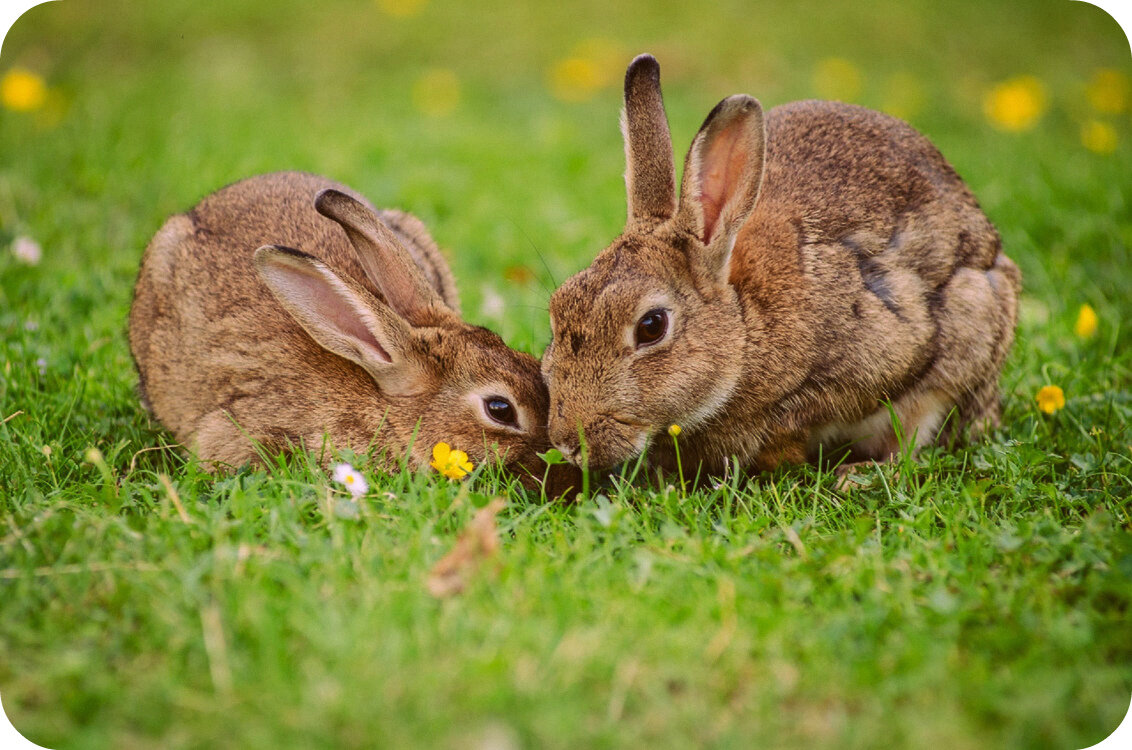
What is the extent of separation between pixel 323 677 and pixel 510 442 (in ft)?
6.20

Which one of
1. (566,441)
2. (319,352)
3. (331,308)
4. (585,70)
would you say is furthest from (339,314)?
(585,70)

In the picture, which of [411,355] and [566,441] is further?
[411,355]

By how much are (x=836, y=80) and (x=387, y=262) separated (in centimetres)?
523

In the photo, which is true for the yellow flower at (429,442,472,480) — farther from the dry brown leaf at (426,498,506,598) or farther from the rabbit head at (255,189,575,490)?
the dry brown leaf at (426,498,506,598)

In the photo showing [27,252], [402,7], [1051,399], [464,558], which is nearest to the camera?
[464,558]

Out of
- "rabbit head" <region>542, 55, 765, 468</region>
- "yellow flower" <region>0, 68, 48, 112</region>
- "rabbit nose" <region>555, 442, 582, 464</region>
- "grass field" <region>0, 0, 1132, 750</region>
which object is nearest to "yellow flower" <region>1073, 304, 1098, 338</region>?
"grass field" <region>0, 0, 1132, 750</region>

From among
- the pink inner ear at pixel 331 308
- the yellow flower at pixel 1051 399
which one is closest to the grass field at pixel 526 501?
the yellow flower at pixel 1051 399

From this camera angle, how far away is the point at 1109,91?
7.72 meters

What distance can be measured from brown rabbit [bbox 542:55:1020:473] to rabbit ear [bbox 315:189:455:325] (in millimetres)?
794

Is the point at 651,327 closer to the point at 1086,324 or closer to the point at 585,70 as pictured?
the point at 1086,324

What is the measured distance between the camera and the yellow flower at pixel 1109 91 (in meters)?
7.44

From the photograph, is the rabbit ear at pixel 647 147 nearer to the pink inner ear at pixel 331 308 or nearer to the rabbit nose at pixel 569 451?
the rabbit nose at pixel 569 451

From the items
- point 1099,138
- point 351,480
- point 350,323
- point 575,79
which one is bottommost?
point 351,480

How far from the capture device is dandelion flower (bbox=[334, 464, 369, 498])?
3.70m
